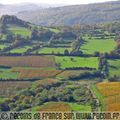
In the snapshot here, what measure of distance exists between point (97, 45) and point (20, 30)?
114 ft

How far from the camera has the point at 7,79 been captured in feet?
320

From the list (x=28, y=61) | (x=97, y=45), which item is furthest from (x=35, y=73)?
(x=97, y=45)

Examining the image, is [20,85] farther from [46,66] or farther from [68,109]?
[68,109]

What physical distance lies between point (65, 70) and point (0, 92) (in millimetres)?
22622

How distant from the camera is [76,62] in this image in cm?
11244

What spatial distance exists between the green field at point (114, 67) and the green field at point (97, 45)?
9463 mm

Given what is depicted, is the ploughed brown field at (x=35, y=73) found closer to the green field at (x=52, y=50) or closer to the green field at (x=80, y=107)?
the green field at (x=52, y=50)

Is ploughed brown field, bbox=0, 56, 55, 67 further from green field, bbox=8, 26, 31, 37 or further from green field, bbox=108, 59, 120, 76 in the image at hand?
green field, bbox=8, 26, 31, 37

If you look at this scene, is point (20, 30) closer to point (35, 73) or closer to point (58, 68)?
point (58, 68)

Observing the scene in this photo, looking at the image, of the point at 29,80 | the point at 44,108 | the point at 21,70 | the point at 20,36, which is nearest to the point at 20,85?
the point at 29,80

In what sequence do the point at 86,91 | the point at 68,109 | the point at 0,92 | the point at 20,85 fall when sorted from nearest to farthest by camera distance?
the point at 68,109 < the point at 86,91 < the point at 0,92 < the point at 20,85

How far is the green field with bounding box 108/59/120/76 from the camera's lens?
104688 millimetres

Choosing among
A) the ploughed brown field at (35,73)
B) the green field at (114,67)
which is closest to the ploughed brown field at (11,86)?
the ploughed brown field at (35,73)

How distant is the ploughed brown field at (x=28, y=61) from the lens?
364ft
